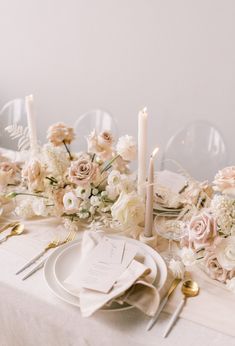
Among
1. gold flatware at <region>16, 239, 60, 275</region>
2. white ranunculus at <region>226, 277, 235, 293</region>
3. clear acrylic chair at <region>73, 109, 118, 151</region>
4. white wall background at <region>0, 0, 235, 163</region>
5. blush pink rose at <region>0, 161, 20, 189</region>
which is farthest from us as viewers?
white wall background at <region>0, 0, 235, 163</region>

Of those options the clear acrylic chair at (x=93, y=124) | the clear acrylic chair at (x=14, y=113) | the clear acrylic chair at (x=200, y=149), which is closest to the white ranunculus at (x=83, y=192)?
the clear acrylic chair at (x=200, y=149)

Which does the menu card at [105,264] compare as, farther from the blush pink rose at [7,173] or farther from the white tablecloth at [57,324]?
the blush pink rose at [7,173]

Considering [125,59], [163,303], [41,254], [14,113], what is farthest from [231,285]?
[125,59]

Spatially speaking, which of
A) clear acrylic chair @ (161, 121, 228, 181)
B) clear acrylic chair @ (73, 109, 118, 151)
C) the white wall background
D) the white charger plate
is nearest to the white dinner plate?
the white charger plate

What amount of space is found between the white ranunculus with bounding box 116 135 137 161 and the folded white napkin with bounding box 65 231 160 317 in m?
0.32

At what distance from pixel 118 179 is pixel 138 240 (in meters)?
0.18

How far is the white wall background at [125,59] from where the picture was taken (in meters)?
2.47

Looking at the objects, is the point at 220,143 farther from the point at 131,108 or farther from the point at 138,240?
the point at 131,108

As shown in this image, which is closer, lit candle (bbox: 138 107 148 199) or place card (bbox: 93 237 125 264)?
place card (bbox: 93 237 125 264)

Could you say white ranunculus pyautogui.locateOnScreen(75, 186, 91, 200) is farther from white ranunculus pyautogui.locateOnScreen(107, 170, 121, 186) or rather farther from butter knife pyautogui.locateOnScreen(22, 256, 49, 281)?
butter knife pyautogui.locateOnScreen(22, 256, 49, 281)

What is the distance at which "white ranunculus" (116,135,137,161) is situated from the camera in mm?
1186

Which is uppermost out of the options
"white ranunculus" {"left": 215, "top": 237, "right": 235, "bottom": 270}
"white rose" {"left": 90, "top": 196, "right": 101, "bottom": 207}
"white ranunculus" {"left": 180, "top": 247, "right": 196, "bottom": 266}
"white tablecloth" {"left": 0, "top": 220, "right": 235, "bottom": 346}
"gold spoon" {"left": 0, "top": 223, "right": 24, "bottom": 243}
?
"white rose" {"left": 90, "top": 196, "right": 101, "bottom": 207}

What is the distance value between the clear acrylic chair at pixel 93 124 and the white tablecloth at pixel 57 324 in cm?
99

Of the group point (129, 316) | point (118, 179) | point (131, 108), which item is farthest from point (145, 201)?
point (131, 108)
